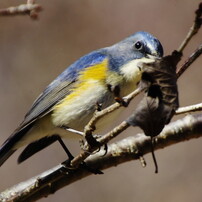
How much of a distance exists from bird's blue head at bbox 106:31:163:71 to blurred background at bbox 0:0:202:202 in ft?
2.97

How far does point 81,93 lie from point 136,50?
20.8 inches

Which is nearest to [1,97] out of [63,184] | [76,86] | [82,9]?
[82,9]

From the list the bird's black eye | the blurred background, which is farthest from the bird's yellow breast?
the blurred background

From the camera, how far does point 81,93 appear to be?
378 cm

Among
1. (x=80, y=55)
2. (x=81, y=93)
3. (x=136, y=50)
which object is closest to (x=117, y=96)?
(x=81, y=93)

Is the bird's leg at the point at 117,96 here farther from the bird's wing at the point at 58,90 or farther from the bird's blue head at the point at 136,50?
the bird's wing at the point at 58,90

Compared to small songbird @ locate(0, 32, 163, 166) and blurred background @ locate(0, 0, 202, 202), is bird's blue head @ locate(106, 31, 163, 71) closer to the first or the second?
small songbird @ locate(0, 32, 163, 166)

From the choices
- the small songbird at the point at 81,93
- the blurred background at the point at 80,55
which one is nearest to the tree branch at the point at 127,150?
the small songbird at the point at 81,93

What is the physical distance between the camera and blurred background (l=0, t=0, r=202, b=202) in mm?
4754

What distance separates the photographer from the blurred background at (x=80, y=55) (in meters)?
4.75

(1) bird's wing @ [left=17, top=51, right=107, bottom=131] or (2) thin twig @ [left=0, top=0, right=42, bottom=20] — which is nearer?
(2) thin twig @ [left=0, top=0, right=42, bottom=20]

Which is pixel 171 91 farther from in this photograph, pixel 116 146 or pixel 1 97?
pixel 1 97

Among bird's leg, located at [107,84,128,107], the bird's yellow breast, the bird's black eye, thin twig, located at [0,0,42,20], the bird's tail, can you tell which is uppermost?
thin twig, located at [0,0,42,20]

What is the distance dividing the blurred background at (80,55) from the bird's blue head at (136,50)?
91cm
